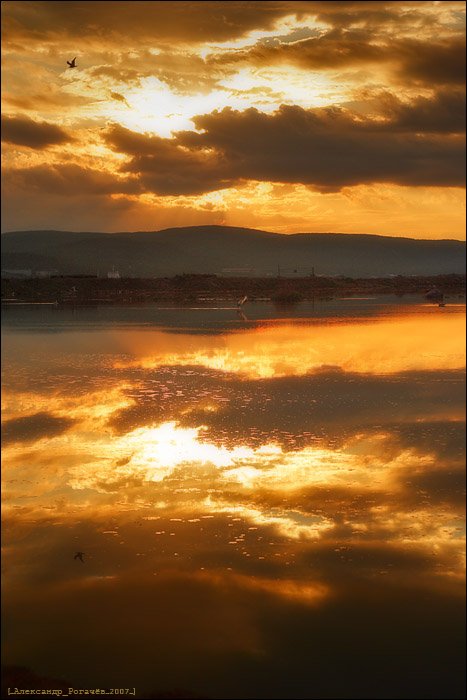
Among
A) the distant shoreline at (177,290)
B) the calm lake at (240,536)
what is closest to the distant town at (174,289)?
the distant shoreline at (177,290)

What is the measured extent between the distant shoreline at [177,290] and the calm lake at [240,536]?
71.7 meters

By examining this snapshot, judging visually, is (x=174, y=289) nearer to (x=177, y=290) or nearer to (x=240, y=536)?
(x=177, y=290)

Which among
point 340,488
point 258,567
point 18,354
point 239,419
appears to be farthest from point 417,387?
point 18,354

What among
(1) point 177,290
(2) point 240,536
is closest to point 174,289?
(1) point 177,290

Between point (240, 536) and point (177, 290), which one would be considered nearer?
point (240, 536)

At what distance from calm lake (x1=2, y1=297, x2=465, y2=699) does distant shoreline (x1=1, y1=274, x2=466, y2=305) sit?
71.7m

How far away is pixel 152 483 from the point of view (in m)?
17.4

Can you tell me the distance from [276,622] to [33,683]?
3515 millimetres

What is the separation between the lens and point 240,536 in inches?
565

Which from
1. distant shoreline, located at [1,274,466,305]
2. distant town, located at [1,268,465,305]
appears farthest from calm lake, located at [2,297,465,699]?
distant shoreline, located at [1,274,466,305]

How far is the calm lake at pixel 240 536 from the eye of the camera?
1082 centimetres

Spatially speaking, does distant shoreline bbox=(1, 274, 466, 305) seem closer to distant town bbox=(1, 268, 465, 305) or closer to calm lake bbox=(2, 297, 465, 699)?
distant town bbox=(1, 268, 465, 305)

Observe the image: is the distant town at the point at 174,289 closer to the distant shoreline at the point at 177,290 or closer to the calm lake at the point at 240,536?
the distant shoreline at the point at 177,290

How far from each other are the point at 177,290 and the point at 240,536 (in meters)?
106
